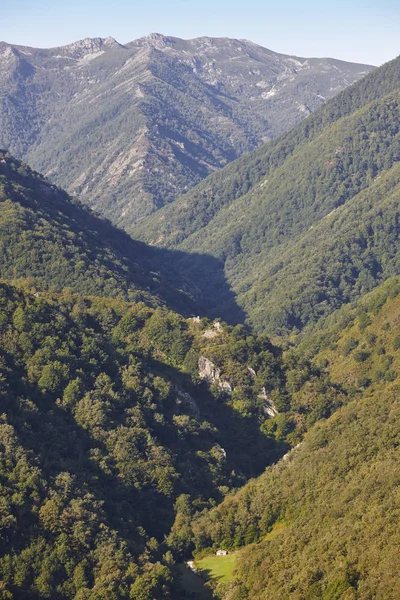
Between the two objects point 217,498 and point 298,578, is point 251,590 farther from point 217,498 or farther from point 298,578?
point 217,498

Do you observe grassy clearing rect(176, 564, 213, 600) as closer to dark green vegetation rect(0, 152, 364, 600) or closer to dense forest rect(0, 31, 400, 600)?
dense forest rect(0, 31, 400, 600)

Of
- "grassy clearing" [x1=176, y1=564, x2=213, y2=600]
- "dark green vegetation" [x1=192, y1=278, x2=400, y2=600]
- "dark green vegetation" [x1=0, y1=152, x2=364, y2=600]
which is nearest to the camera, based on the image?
"dark green vegetation" [x1=192, y1=278, x2=400, y2=600]

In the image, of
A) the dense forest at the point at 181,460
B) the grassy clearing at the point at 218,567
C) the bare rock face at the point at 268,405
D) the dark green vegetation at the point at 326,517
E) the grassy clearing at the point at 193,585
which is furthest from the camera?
the bare rock face at the point at 268,405

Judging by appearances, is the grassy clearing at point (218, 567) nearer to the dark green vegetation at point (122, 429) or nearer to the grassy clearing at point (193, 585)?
the grassy clearing at point (193, 585)

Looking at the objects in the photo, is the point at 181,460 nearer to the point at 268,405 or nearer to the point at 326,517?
the point at 268,405

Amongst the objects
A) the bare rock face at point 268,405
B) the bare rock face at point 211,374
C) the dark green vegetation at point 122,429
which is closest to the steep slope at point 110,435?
the dark green vegetation at point 122,429

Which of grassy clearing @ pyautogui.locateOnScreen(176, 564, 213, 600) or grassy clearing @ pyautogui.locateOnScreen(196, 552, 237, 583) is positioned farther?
grassy clearing @ pyautogui.locateOnScreen(196, 552, 237, 583)

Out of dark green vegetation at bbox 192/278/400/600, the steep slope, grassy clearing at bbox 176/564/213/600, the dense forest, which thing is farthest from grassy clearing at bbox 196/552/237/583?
the steep slope
